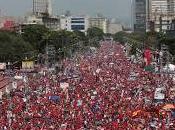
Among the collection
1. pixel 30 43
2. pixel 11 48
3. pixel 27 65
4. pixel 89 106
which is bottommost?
pixel 27 65

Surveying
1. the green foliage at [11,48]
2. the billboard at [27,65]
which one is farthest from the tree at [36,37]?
the billboard at [27,65]

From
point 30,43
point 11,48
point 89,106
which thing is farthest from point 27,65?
point 89,106

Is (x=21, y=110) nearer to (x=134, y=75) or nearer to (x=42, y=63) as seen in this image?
(x=134, y=75)

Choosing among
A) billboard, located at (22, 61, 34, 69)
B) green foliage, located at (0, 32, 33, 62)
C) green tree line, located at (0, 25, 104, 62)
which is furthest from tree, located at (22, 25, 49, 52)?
billboard, located at (22, 61, 34, 69)

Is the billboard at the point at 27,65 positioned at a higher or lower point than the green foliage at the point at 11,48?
lower

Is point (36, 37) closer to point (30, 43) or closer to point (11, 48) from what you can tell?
point (30, 43)

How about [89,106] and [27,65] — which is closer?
[89,106]

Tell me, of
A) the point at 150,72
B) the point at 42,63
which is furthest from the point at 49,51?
the point at 150,72

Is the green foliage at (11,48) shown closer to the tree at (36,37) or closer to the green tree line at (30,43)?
the green tree line at (30,43)
